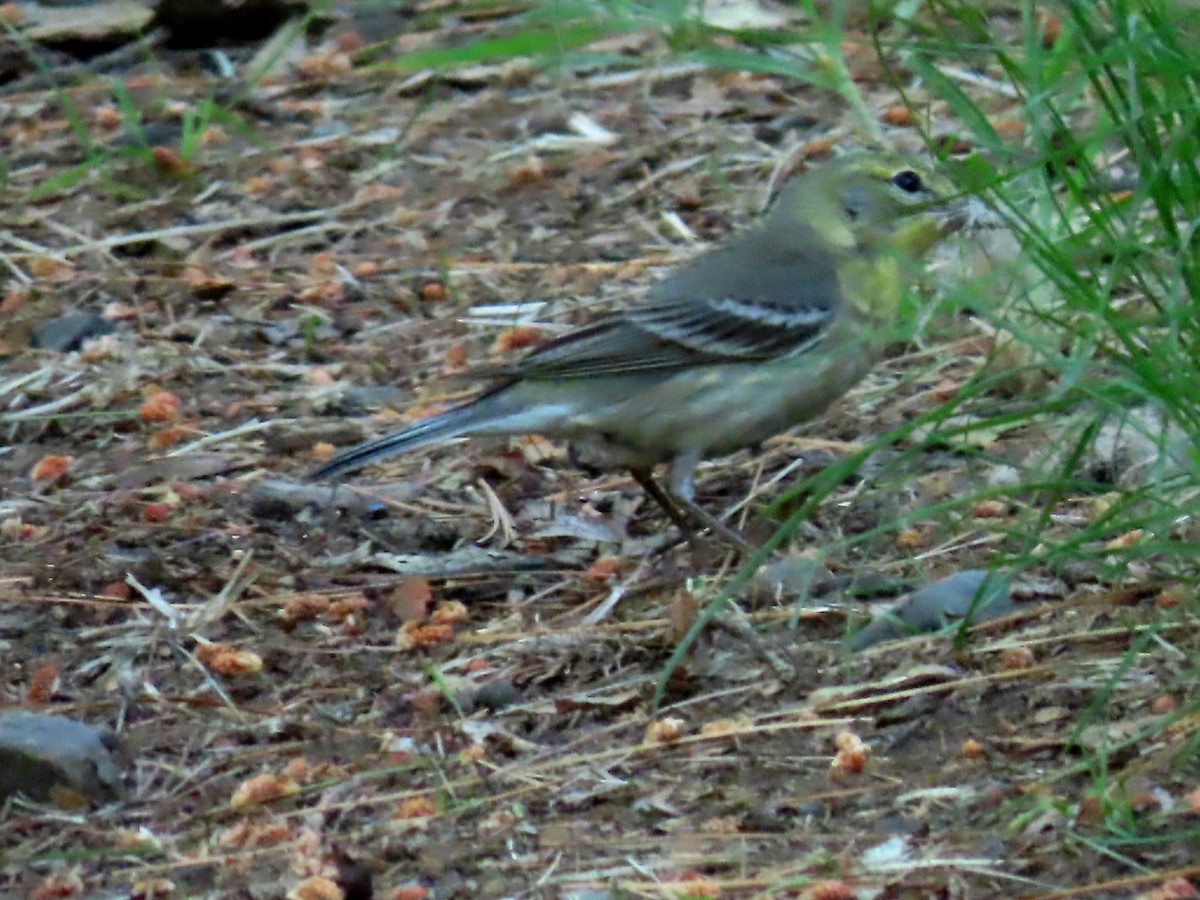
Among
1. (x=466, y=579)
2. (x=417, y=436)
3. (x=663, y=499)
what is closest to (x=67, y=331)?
(x=417, y=436)

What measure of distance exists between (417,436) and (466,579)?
40cm

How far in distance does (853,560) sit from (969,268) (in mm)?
1193

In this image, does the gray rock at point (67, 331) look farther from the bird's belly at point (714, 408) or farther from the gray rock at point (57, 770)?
the gray rock at point (57, 770)

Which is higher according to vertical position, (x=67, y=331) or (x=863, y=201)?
(x=863, y=201)

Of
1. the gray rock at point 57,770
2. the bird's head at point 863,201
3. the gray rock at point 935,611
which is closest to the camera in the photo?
the gray rock at point 57,770

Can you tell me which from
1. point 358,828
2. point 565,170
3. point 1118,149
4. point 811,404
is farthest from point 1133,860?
point 565,170

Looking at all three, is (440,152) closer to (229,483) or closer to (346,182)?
(346,182)

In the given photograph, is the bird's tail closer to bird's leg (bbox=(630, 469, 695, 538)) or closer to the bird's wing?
the bird's wing

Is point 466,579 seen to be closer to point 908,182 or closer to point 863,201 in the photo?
point 863,201

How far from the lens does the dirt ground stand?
3646mm

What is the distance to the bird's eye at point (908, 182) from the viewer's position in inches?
218

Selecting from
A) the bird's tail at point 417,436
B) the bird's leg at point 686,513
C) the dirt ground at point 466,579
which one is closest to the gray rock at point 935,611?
the dirt ground at point 466,579

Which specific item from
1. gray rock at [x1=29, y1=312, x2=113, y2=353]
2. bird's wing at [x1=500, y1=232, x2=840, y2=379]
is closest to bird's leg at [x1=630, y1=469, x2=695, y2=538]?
bird's wing at [x1=500, y1=232, x2=840, y2=379]

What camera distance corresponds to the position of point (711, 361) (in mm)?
5320
